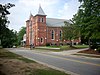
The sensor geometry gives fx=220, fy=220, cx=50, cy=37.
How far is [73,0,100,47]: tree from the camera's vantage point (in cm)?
3037

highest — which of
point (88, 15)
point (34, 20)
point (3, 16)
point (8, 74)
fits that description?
point (34, 20)

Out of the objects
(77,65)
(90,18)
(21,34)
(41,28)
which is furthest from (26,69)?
(21,34)

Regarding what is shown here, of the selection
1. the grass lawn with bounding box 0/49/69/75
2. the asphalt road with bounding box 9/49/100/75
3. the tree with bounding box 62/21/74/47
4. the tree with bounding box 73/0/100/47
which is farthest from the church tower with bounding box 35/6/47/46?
the grass lawn with bounding box 0/49/69/75

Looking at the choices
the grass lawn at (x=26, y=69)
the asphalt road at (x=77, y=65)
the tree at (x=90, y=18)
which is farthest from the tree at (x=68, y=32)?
the grass lawn at (x=26, y=69)

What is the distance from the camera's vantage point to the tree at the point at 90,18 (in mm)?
30372

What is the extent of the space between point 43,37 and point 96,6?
57.0 m

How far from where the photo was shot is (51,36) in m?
89.4

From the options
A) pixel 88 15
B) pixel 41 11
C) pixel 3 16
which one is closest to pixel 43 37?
pixel 41 11

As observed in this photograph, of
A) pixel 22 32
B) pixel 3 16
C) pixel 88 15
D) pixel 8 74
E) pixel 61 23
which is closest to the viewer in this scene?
pixel 8 74

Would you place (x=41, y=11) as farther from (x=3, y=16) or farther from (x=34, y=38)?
(x=3, y=16)

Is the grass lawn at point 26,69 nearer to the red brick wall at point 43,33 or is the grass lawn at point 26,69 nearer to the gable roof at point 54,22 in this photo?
the red brick wall at point 43,33

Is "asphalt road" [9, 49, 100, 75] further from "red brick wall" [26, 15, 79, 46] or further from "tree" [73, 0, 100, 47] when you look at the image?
"red brick wall" [26, 15, 79, 46]

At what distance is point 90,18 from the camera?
1294 inches

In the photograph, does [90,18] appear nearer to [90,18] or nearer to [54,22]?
[90,18]
